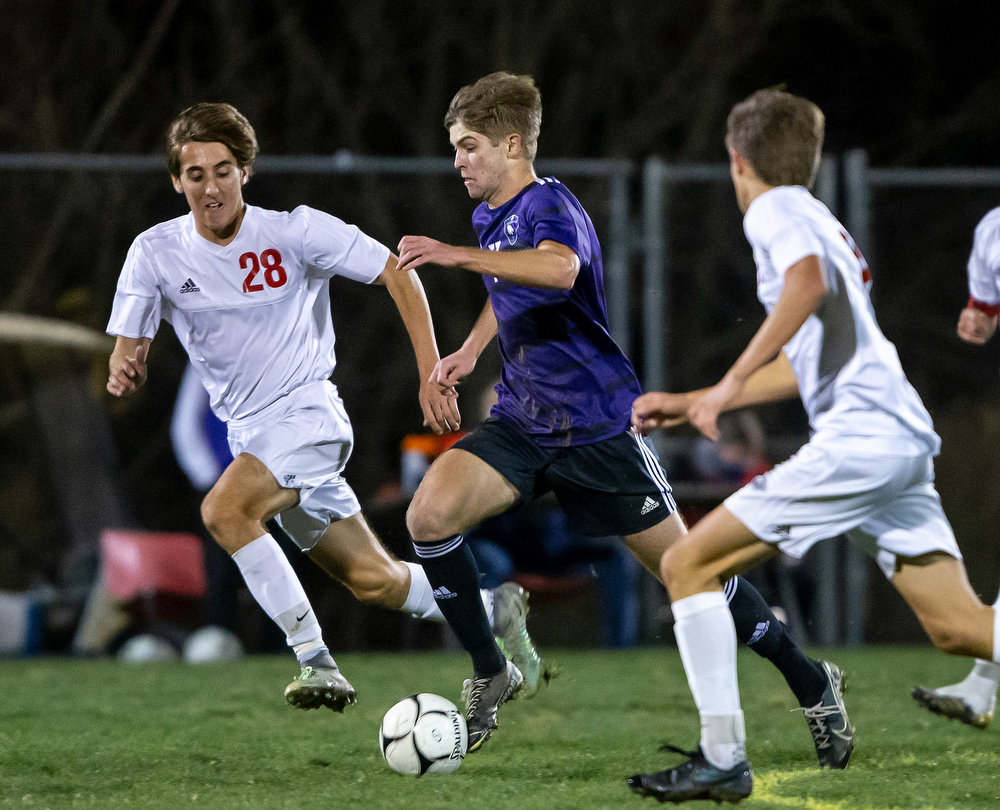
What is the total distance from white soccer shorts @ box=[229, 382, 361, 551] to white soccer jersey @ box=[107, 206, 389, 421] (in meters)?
0.05

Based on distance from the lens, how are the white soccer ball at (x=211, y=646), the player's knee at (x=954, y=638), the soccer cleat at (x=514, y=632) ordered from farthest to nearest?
1. the white soccer ball at (x=211, y=646)
2. the soccer cleat at (x=514, y=632)
3. the player's knee at (x=954, y=638)

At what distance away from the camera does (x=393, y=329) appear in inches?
316

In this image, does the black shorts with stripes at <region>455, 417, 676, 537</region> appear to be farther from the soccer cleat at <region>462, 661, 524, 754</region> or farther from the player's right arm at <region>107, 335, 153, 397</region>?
the player's right arm at <region>107, 335, 153, 397</region>

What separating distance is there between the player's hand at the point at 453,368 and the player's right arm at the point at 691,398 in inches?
31.1

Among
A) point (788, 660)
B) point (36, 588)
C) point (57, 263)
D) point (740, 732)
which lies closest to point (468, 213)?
point (57, 263)

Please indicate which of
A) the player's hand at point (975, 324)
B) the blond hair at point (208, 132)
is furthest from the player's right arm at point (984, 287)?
the blond hair at point (208, 132)

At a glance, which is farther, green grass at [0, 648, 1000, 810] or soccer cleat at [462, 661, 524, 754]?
soccer cleat at [462, 661, 524, 754]

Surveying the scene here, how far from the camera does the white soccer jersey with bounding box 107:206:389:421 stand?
14.7 ft

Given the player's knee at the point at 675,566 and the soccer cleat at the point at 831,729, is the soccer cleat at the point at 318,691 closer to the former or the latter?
the player's knee at the point at 675,566

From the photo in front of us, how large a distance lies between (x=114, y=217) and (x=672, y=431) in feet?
11.2

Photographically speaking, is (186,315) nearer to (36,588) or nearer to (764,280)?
(764,280)

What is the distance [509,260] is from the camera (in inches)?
149

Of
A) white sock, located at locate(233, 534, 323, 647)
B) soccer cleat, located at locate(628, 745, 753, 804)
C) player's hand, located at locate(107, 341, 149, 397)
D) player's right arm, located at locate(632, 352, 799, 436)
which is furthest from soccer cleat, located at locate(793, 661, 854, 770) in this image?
player's hand, located at locate(107, 341, 149, 397)

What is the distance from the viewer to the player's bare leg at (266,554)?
4.27 m
